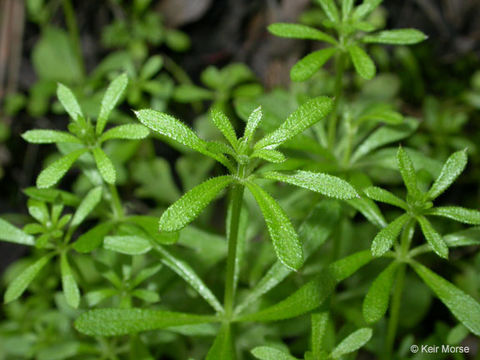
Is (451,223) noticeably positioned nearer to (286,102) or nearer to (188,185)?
(286,102)

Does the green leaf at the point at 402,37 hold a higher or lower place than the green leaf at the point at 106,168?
higher

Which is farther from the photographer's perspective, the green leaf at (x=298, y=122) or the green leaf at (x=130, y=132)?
the green leaf at (x=130, y=132)

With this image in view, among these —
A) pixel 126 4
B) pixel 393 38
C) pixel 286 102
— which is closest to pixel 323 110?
pixel 393 38

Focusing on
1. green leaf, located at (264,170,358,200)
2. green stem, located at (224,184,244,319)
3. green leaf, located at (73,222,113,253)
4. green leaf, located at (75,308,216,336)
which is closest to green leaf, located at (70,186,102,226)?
green leaf, located at (73,222,113,253)

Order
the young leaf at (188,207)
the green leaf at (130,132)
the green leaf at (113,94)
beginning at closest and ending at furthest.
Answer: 1. the young leaf at (188,207)
2. the green leaf at (130,132)
3. the green leaf at (113,94)

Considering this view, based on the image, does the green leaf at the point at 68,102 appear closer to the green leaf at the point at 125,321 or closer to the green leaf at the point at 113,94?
the green leaf at the point at 113,94

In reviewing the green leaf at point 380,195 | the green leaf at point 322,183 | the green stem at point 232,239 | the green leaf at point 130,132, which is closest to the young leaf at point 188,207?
the green stem at point 232,239

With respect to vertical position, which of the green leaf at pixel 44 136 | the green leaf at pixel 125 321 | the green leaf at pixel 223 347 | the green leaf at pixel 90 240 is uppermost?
the green leaf at pixel 44 136
